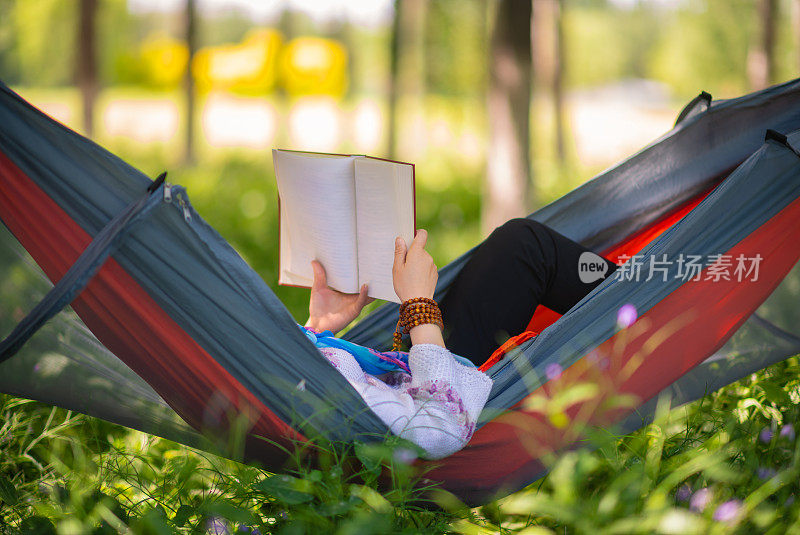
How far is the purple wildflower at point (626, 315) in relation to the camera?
1.54 meters

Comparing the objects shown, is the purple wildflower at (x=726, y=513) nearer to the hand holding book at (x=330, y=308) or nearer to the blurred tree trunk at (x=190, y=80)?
the hand holding book at (x=330, y=308)

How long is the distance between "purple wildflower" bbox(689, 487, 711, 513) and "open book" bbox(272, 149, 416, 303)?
77cm

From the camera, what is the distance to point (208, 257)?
4.53ft

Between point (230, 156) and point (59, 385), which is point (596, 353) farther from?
point (230, 156)

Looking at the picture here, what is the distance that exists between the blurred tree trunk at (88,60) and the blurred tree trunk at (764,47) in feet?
19.7

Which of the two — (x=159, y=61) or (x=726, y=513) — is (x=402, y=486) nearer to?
(x=726, y=513)

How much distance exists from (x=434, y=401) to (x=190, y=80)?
658 cm

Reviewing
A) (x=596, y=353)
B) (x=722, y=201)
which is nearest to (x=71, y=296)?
(x=596, y=353)

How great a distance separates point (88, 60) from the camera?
6.86m

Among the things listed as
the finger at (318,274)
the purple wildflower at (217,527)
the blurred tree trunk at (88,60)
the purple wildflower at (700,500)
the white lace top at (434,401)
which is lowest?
the purple wildflower at (217,527)

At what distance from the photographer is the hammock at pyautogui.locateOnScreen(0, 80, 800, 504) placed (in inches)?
54.7

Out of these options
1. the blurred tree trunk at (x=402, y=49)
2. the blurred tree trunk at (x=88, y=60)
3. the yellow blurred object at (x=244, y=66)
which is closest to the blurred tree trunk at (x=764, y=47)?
the blurred tree trunk at (x=402, y=49)

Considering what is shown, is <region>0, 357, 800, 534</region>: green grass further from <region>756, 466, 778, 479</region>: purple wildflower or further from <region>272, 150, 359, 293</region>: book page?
<region>272, 150, 359, 293</region>: book page

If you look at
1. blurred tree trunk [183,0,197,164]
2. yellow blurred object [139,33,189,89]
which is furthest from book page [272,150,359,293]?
yellow blurred object [139,33,189,89]
